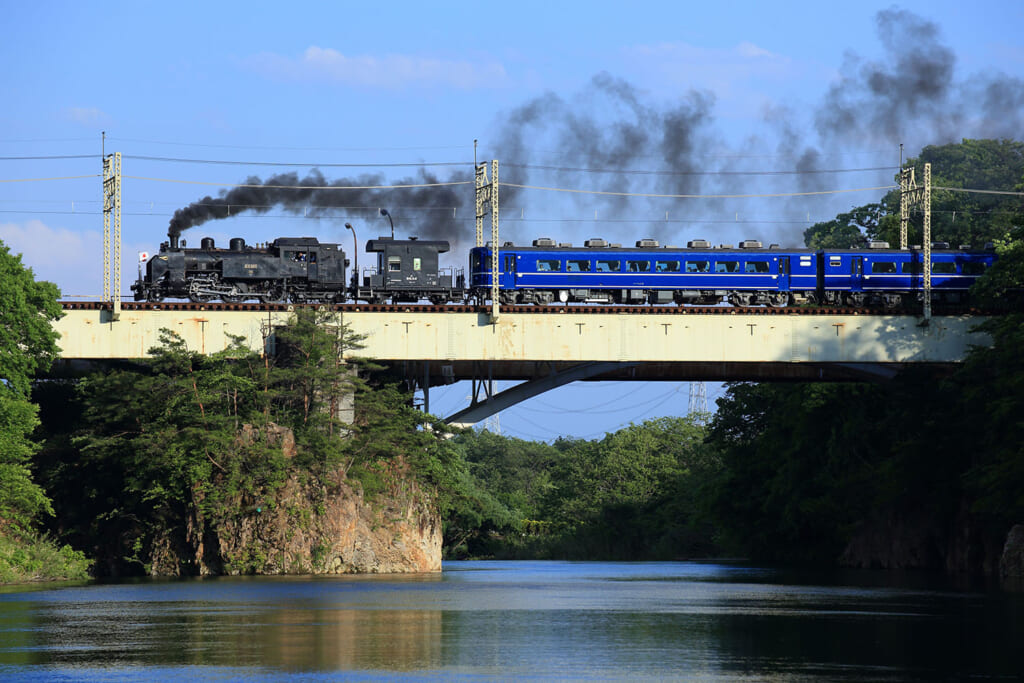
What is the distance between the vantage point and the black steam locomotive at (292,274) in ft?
198

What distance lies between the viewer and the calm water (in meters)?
21.1

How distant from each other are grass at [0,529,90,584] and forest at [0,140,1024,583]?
3.7 inches

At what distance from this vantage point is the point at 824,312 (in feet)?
197

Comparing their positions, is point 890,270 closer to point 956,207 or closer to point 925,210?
point 925,210

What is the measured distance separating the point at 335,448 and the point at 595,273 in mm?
15584

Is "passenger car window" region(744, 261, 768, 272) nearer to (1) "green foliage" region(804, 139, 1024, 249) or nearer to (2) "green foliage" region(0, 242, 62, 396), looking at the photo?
(1) "green foliage" region(804, 139, 1024, 249)

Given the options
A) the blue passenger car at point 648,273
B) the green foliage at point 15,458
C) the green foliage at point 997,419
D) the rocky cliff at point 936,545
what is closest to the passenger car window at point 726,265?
the blue passenger car at point 648,273

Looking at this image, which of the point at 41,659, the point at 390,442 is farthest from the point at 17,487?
the point at 41,659

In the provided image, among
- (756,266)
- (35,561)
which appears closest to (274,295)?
(35,561)

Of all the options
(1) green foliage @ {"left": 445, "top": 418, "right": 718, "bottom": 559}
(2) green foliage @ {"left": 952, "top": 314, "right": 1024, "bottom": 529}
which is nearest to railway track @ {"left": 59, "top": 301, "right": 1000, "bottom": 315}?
(2) green foliage @ {"left": 952, "top": 314, "right": 1024, "bottom": 529}

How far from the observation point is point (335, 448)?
5512cm

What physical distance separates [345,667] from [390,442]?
3715cm

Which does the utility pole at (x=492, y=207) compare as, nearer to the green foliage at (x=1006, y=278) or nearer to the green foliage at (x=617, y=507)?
the green foliage at (x=1006, y=278)

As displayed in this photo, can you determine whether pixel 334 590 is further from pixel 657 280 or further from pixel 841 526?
pixel 841 526
